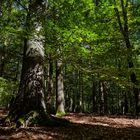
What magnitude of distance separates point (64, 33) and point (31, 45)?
72.7 inches

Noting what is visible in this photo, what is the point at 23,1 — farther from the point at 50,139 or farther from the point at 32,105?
the point at 50,139

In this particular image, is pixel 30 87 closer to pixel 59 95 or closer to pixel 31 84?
pixel 31 84

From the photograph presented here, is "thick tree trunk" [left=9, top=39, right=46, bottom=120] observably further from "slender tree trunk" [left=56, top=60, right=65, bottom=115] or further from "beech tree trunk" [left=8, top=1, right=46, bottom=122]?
"slender tree trunk" [left=56, top=60, right=65, bottom=115]

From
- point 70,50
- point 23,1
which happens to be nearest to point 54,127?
point 70,50

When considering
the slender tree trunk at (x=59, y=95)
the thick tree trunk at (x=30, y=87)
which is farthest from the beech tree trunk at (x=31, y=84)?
the slender tree trunk at (x=59, y=95)

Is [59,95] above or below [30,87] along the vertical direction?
above

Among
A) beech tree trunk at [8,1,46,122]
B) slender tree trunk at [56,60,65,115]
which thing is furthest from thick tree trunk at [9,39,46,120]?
slender tree trunk at [56,60,65,115]

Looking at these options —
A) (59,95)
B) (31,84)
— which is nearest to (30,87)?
(31,84)

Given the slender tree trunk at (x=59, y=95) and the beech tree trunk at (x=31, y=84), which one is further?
the slender tree trunk at (x=59, y=95)

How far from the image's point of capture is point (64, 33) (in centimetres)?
1011

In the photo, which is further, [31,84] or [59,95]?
[59,95]

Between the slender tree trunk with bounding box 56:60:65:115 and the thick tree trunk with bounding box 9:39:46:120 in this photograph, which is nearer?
the thick tree trunk with bounding box 9:39:46:120

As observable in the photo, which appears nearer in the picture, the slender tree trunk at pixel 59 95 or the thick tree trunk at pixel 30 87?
the thick tree trunk at pixel 30 87

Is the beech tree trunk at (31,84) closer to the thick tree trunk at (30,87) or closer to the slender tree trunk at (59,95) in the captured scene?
the thick tree trunk at (30,87)
